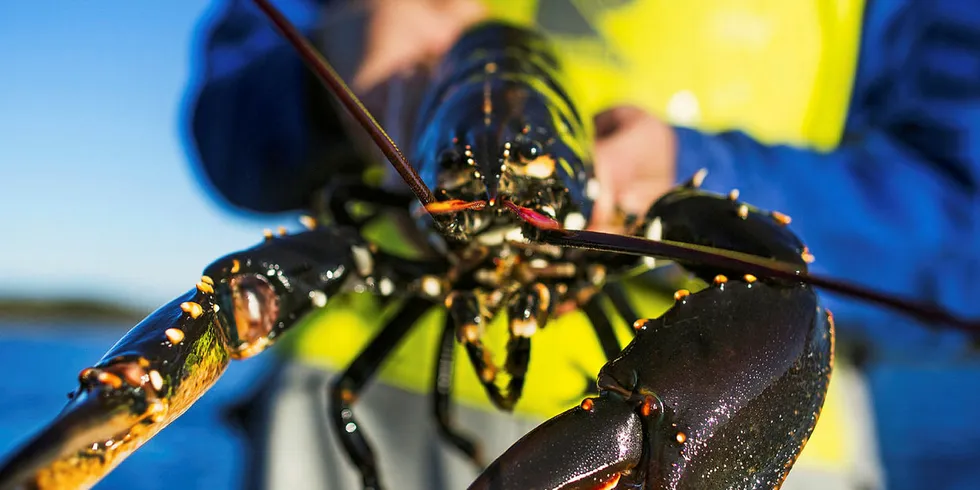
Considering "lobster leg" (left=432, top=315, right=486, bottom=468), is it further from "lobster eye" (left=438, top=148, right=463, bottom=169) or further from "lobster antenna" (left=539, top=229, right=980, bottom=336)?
"lobster antenna" (left=539, top=229, right=980, bottom=336)

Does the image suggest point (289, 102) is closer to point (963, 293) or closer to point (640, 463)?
point (640, 463)

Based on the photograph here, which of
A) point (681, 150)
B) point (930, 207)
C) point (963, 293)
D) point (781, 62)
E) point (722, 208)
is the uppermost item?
point (722, 208)

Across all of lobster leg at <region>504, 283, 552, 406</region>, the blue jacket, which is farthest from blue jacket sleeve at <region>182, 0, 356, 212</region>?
lobster leg at <region>504, 283, 552, 406</region>

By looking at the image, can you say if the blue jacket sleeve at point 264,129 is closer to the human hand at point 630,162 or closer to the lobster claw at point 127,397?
the human hand at point 630,162

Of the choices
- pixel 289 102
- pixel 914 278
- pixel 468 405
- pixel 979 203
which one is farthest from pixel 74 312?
pixel 979 203

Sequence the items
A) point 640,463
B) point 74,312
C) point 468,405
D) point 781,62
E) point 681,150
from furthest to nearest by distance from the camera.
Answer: point 74,312
point 781,62
point 468,405
point 681,150
point 640,463

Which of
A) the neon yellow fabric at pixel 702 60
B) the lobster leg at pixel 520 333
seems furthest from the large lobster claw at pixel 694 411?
the neon yellow fabric at pixel 702 60

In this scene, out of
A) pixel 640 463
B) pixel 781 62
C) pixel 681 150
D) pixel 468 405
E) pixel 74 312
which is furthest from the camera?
pixel 74 312

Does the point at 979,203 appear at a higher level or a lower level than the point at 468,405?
lower
